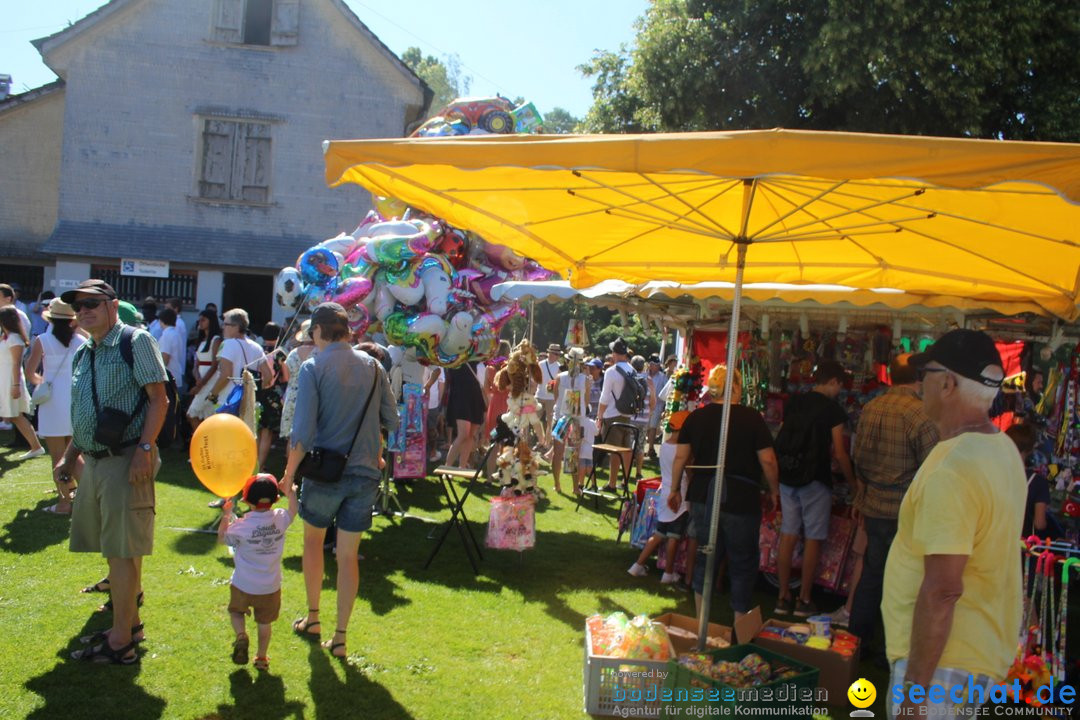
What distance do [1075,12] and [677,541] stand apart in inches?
437

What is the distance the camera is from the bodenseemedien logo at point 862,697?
447 cm

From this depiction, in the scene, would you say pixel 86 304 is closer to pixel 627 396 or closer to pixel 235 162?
pixel 627 396

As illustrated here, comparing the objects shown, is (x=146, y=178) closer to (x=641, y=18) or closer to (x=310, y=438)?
(x=641, y=18)

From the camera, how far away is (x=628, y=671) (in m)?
4.39

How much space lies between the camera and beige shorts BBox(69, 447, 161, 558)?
14.3 ft

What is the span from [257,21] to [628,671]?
18.8 m

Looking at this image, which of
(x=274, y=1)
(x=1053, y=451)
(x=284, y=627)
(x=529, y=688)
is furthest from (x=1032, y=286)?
(x=274, y=1)

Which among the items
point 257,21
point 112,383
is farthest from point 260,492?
point 257,21

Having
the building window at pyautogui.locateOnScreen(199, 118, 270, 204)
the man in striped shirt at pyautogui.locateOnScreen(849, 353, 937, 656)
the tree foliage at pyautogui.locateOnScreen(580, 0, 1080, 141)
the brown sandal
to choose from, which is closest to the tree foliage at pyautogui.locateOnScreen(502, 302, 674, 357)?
the building window at pyautogui.locateOnScreen(199, 118, 270, 204)

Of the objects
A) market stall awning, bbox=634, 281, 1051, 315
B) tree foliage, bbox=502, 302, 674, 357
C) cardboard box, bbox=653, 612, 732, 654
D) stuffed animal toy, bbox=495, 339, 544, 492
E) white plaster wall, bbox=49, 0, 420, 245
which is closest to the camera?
cardboard box, bbox=653, 612, 732, 654

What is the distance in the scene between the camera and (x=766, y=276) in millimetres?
6875

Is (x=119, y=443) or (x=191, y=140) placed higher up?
(x=191, y=140)

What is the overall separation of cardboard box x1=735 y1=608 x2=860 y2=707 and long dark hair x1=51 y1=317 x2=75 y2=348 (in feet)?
19.7

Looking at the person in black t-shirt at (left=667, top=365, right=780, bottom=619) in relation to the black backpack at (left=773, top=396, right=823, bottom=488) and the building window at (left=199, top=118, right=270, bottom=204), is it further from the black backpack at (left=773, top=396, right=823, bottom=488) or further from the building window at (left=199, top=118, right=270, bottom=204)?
the building window at (left=199, top=118, right=270, bottom=204)
